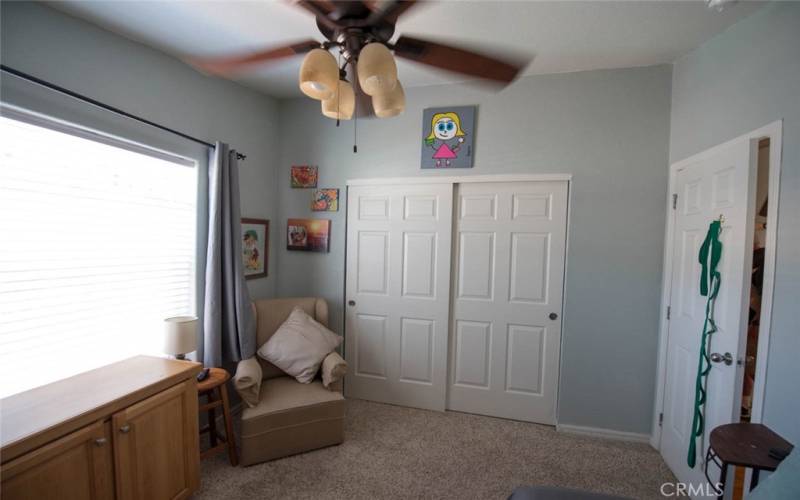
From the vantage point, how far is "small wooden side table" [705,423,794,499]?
3.90 ft

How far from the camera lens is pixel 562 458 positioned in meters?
2.27

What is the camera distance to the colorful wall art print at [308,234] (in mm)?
3070

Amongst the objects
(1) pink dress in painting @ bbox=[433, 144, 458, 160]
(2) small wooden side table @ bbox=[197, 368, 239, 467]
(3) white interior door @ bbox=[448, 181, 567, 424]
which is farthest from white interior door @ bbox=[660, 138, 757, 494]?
(2) small wooden side table @ bbox=[197, 368, 239, 467]

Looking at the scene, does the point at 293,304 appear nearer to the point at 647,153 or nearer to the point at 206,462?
the point at 206,462

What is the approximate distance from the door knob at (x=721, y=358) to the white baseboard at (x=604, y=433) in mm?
1041

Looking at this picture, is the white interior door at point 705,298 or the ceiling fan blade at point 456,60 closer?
the ceiling fan blade at point 456,60

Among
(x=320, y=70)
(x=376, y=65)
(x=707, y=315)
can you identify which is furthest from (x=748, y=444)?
(x=320, y=70)

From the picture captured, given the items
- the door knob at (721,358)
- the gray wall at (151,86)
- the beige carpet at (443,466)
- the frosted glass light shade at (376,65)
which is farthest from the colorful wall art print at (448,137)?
the beige carpet at (443,466)

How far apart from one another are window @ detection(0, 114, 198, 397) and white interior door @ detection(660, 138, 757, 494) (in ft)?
10.3

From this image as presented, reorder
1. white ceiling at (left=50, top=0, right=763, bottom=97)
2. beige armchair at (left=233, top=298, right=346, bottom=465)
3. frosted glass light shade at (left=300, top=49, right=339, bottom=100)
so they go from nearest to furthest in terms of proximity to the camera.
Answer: frosted glass light shade at (left=300, top=49, right=339, bottom=100)
white ceiling at (left=50, top=0, right=763, bottom=97)
beige armchair at (left=233, top=298, right=346, bottom=465)

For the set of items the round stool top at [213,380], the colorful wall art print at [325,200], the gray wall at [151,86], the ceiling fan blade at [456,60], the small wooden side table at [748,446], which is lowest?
the round stool top at [213,380]

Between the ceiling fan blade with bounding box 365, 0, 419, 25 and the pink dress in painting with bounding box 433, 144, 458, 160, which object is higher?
the pink dress in painting with bounding box 433, 144, 458, 160

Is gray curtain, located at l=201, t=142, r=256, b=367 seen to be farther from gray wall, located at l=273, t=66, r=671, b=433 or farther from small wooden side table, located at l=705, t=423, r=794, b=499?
small wooden side table, located at l=705, t=423, r=794, b=499

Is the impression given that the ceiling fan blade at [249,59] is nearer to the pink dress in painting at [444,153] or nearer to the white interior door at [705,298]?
the pink dress in painting at [444,153]
